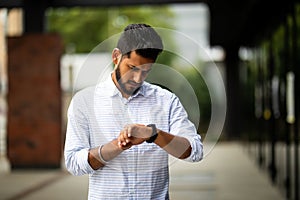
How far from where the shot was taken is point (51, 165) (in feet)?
37.2

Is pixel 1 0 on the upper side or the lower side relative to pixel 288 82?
upper

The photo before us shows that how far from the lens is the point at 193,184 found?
337 inches

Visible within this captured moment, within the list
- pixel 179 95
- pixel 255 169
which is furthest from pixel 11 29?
pixel 179 95

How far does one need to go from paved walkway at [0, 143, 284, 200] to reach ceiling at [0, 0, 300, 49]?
228cm

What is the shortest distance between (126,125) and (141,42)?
0.71 ft

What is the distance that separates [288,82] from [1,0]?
5.77 metres

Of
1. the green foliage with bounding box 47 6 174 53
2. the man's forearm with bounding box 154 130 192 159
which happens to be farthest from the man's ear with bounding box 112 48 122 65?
the green foliage with bounding box 47 6 174 53

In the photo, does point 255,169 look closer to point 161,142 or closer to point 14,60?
point 14,60

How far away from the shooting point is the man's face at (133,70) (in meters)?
1.61

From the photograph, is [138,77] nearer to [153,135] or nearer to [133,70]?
[133,70]

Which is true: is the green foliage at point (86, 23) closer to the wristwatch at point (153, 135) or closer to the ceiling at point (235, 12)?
the ceiling at point (235, 12)

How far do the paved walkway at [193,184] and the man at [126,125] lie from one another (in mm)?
4519

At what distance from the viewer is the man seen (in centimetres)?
165

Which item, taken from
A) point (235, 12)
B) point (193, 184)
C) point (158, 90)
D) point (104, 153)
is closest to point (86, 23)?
point (235, 12)
